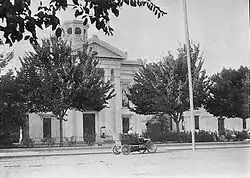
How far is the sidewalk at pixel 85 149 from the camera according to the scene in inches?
122

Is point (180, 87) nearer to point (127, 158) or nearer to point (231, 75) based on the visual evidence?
point (231, 75)

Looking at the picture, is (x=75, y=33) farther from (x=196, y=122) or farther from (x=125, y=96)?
(x=196, y=122)

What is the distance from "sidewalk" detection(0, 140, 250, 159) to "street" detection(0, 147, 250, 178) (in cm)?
4

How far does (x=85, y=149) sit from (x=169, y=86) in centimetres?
117

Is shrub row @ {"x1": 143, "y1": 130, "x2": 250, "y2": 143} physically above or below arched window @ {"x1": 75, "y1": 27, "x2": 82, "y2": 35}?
below

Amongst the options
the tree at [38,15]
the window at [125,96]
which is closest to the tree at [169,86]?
the window at [125,96]

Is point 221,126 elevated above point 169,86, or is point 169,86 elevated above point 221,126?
point 169,86

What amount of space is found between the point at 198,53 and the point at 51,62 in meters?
1.32

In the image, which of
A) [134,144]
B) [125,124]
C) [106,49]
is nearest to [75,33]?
[106,49]

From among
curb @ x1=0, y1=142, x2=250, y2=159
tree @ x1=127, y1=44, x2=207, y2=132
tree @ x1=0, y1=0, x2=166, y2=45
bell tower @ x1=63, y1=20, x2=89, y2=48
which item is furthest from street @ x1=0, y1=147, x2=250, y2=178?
tree @ x1=0, y1=0, x2=166, y2=45

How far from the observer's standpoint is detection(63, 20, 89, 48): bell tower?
298cm

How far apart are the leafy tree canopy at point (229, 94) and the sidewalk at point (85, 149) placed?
0.28m

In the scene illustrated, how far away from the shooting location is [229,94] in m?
3.84

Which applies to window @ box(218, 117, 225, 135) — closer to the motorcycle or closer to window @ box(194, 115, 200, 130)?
window @ box(194, 115, 200, 130)
